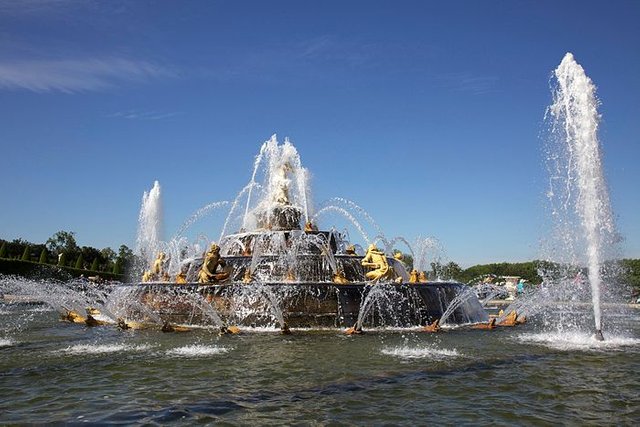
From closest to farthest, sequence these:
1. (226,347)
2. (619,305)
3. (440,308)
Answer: (226,347)
(440,308)
(619,305)

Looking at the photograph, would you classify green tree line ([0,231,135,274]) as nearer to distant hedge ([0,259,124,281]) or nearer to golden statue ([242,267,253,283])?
distant hedge ([0,259,124,281])

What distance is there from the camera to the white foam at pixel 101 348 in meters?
12.4

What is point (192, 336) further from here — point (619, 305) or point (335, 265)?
point (619, 305)

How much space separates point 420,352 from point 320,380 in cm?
365

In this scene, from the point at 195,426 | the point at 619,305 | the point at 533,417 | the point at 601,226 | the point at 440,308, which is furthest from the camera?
the point at 619,305

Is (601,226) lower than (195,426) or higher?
higher

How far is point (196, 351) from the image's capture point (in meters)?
12.2

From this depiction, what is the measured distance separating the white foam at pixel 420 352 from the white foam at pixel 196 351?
12.4 ft

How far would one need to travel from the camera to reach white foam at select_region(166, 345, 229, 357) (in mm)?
11820

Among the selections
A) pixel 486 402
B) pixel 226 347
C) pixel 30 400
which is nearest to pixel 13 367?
pixel 30 400

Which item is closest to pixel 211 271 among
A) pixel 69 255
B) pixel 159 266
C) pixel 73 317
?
pixel 73 317

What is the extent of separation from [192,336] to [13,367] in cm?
504

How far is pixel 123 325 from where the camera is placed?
16875 millimetres

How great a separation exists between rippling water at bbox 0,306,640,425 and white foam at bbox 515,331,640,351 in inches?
2.0
